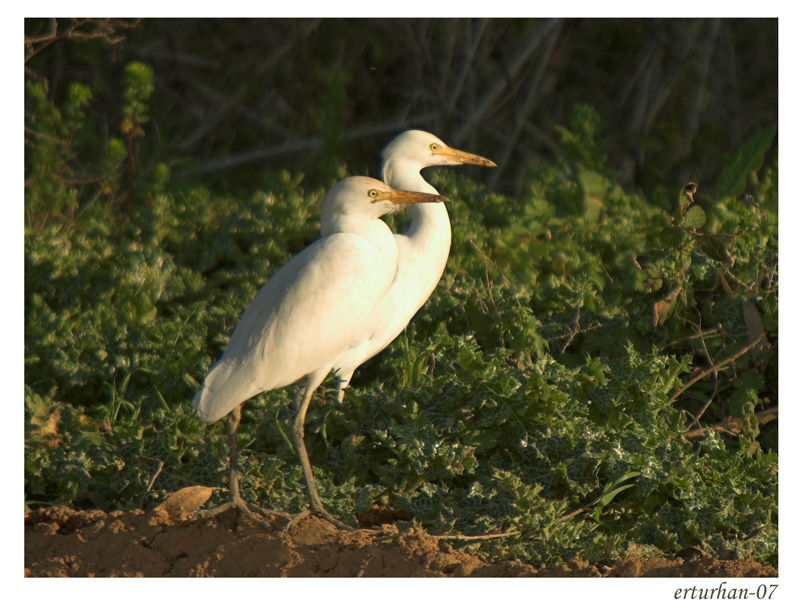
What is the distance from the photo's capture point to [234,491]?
356 cm

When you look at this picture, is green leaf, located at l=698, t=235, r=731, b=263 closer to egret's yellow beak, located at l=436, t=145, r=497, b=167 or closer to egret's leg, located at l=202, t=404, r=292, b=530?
egret's yellow beak, located at l=436, t=145, r=497, b=167

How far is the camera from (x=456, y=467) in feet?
11.7

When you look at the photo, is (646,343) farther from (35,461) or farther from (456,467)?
(35,461)

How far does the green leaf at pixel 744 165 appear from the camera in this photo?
580cm

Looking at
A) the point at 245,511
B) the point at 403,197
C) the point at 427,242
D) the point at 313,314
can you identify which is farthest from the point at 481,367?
the point at 245,511

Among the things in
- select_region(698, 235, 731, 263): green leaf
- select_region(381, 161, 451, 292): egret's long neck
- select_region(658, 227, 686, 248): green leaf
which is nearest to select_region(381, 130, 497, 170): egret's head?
select_region(381, 161, 451, 292): egret's long neck

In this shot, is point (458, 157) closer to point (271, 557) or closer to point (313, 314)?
point (313, 314)

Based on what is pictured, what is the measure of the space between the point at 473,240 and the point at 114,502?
2.41 metres

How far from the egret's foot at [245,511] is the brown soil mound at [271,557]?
6 centimetres

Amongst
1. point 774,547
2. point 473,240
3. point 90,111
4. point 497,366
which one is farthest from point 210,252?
point 90,111

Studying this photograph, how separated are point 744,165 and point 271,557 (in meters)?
3.81

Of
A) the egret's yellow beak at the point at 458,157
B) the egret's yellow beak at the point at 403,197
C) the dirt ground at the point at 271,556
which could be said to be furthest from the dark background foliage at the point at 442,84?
the dirt ground at the point at 271,556

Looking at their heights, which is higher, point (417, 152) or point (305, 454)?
point (417, 152)

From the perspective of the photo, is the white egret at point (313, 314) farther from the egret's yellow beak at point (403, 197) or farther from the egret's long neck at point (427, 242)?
the egret's long neck at point (427, 242)
